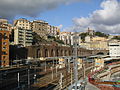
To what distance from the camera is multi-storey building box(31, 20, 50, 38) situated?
91250mm

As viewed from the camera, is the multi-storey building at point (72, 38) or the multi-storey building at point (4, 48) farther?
the multi-storey building at point (4, 48)

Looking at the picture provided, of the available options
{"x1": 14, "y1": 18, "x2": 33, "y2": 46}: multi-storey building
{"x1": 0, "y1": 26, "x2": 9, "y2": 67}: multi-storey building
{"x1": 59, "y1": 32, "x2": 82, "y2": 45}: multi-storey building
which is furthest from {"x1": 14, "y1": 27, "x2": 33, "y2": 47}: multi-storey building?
{"x1": 0, "y1": 26, "x2": 9, "y2": 67}: multi-storey building

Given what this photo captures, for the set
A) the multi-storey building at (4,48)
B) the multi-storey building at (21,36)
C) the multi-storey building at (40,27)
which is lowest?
the multi-storey building at (4,48)

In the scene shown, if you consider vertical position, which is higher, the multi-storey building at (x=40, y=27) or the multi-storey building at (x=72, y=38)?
the multi-storey building at (x=40, y=27)

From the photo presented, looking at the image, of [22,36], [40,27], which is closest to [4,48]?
[22,36]

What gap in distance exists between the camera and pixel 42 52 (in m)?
56.7

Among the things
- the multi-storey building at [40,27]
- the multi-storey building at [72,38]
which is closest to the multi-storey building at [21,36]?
the multi-storey building at [72,38]

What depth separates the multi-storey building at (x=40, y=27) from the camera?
299ft

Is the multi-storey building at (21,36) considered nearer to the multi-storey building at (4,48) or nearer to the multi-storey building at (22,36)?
the multi-storey building at (22,36)

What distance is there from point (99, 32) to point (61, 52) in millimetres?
118496

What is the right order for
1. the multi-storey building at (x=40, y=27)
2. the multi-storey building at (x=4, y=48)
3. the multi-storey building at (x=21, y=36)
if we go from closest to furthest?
1. the multi-storey building at (x=4, y=48)
2. the multi-storey building at (x=21, y=36)
3. the multi-storey building at (x=40, y=27)

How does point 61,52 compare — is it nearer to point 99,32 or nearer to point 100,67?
point 100,67

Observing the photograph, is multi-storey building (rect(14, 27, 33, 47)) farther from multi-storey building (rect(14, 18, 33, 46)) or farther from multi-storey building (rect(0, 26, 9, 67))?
multi-storey building (rect(0, 26, 9, 67))

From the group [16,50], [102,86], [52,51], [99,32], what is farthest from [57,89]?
[99,32]
